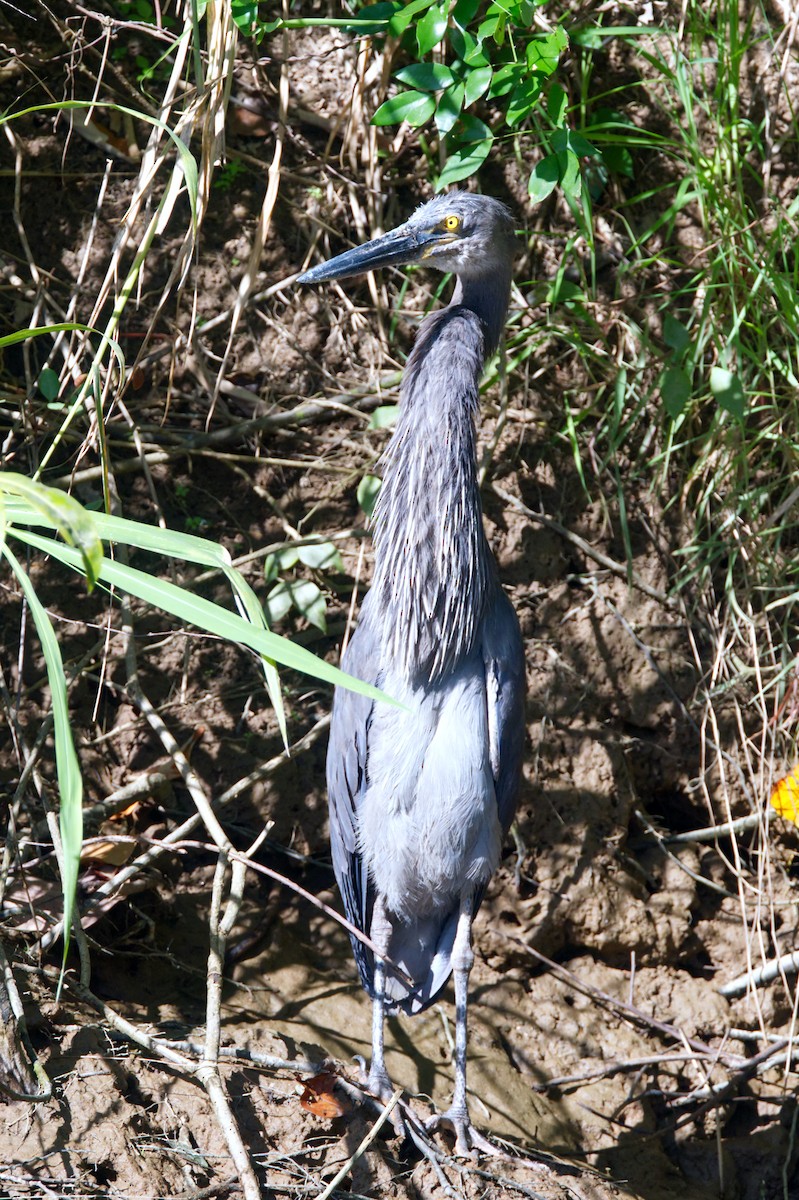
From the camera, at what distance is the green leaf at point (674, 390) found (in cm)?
288

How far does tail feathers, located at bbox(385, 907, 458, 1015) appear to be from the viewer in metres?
2.69

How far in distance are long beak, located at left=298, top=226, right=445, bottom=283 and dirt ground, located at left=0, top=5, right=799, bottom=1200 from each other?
481 millimetres

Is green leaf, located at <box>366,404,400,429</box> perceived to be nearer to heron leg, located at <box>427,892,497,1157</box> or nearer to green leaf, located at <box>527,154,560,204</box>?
green leaf, located at <box>527,154,560,204</box>

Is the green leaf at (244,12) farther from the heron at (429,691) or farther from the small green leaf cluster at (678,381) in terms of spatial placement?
the small green leaf cluster at (678,381)

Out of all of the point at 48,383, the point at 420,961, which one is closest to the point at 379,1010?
the point at 420,961

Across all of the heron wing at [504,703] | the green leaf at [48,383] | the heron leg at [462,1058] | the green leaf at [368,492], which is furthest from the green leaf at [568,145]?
the heron leg at [462,1058]

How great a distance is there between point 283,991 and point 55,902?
64cm

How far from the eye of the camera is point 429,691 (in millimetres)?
2533

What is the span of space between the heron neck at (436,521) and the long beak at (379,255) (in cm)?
23

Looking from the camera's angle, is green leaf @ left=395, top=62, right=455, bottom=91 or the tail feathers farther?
the tail feathers

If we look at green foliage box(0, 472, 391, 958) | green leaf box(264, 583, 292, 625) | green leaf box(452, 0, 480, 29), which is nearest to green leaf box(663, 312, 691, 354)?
green leaf box(452, 0, 480, 29)

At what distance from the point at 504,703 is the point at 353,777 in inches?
15.5

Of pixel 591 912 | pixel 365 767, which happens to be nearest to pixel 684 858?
pixel 591 912

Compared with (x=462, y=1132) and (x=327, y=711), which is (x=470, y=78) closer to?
(x=327, y=711)
